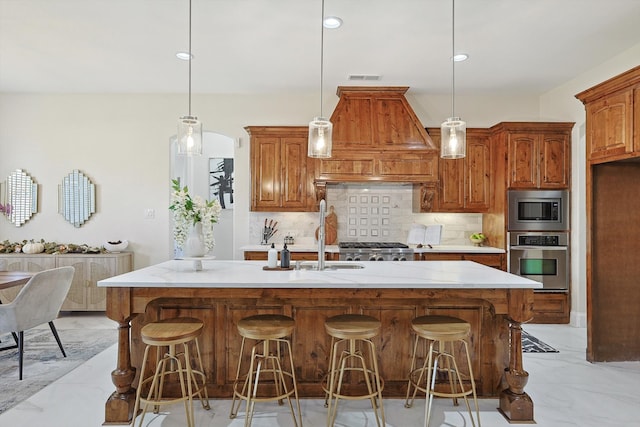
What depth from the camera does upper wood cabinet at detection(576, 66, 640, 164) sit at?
3211 millimetres

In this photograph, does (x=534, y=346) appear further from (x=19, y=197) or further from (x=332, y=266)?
(x=19, y=197)

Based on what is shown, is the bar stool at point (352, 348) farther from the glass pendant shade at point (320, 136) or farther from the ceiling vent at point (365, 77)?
the ceiling vent at point (365, 77)

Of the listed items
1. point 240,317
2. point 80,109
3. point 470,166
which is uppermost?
point 80,109

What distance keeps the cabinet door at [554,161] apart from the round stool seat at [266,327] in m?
3.83

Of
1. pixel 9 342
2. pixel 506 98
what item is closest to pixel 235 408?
pixel 9 342

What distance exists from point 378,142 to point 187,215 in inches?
111

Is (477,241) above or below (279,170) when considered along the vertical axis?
below

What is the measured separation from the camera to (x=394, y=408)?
2.62m

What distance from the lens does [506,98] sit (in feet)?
17.7

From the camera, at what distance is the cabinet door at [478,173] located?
5195 mm

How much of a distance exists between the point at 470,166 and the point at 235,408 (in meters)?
4.06

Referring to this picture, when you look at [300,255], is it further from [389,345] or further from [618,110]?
[618,110]

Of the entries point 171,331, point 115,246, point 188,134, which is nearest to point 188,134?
point 188,134

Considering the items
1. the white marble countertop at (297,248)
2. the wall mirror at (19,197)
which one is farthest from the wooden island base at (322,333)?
the wall mirror at (19,197)
